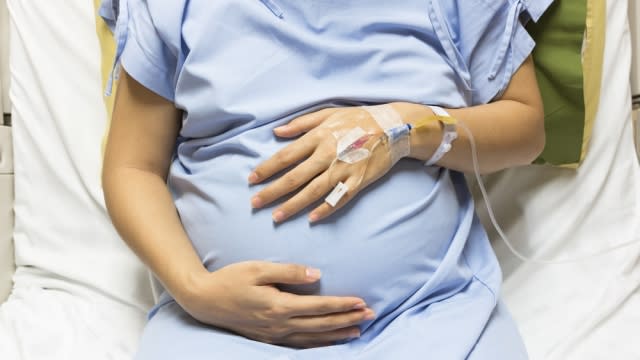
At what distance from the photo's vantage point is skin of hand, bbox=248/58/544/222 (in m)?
0.87

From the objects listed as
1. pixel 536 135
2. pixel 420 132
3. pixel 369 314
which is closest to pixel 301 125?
pixel 420 132

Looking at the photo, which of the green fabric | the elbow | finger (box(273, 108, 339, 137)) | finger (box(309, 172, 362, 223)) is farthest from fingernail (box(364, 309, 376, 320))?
the green fabric

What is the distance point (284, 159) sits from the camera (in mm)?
886

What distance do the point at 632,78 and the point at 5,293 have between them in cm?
119

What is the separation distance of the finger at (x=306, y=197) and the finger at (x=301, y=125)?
76mm

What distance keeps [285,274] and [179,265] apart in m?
0.15

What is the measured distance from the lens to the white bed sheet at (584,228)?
106cm

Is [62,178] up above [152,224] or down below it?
below

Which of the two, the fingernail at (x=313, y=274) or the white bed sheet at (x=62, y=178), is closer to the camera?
the fingernail at (x=313, y=274)

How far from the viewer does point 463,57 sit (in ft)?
3.38

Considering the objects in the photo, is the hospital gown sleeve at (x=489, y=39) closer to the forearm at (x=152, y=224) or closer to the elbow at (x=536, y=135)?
the elbow at (x=536, y=135)

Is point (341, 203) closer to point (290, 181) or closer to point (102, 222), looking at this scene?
point (290, 181)

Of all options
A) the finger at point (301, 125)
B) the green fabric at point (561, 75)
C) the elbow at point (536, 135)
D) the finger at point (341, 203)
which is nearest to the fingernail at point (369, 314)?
the finger at point (341, 203)

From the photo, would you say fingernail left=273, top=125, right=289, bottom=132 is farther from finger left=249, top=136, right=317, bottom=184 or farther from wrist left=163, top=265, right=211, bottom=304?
wrist left=163, top=265, right=211, bottom=304
